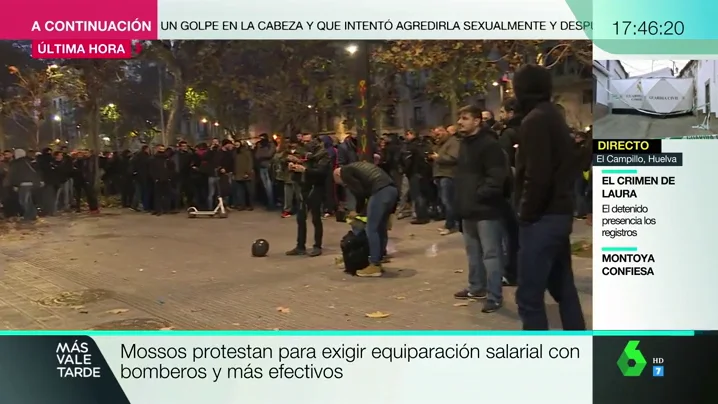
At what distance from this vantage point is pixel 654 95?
1962 millimetres

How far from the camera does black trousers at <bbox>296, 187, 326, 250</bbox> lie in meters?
2.10

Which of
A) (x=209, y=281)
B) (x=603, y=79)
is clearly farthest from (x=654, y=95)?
(x=209, y=281)

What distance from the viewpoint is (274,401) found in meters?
2.13

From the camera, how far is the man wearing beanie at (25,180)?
80.1 inches

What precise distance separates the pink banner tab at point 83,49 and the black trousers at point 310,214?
2.71 ft

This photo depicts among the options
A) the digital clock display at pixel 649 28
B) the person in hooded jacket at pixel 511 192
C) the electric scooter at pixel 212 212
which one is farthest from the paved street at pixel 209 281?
the digital clock display at pixel 649 28

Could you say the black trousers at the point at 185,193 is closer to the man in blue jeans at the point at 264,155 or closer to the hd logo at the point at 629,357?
the man in blue jeans at the point at 264,155

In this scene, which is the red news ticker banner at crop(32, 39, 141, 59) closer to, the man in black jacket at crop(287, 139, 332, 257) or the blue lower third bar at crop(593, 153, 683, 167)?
the man in black jacket at crop(287, 139, 332, 257)

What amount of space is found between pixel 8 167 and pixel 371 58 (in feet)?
4.53

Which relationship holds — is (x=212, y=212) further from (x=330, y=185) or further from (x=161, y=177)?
(x=330, y=185)

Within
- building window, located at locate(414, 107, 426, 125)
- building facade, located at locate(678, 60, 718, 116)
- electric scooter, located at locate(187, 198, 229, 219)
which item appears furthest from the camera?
electric scooter, located at locate(187, 198, 229, 219)

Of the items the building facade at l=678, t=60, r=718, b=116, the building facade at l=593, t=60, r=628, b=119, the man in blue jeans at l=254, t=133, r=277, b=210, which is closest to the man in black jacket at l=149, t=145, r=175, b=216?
the man in blue jeans at l=254, t=133, r=277, b=210

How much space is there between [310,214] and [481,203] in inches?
25.6

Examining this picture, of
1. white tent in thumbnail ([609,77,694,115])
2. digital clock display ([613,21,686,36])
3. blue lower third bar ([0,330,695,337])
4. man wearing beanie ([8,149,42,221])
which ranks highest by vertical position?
digital clock display ([613,21,686,36])
